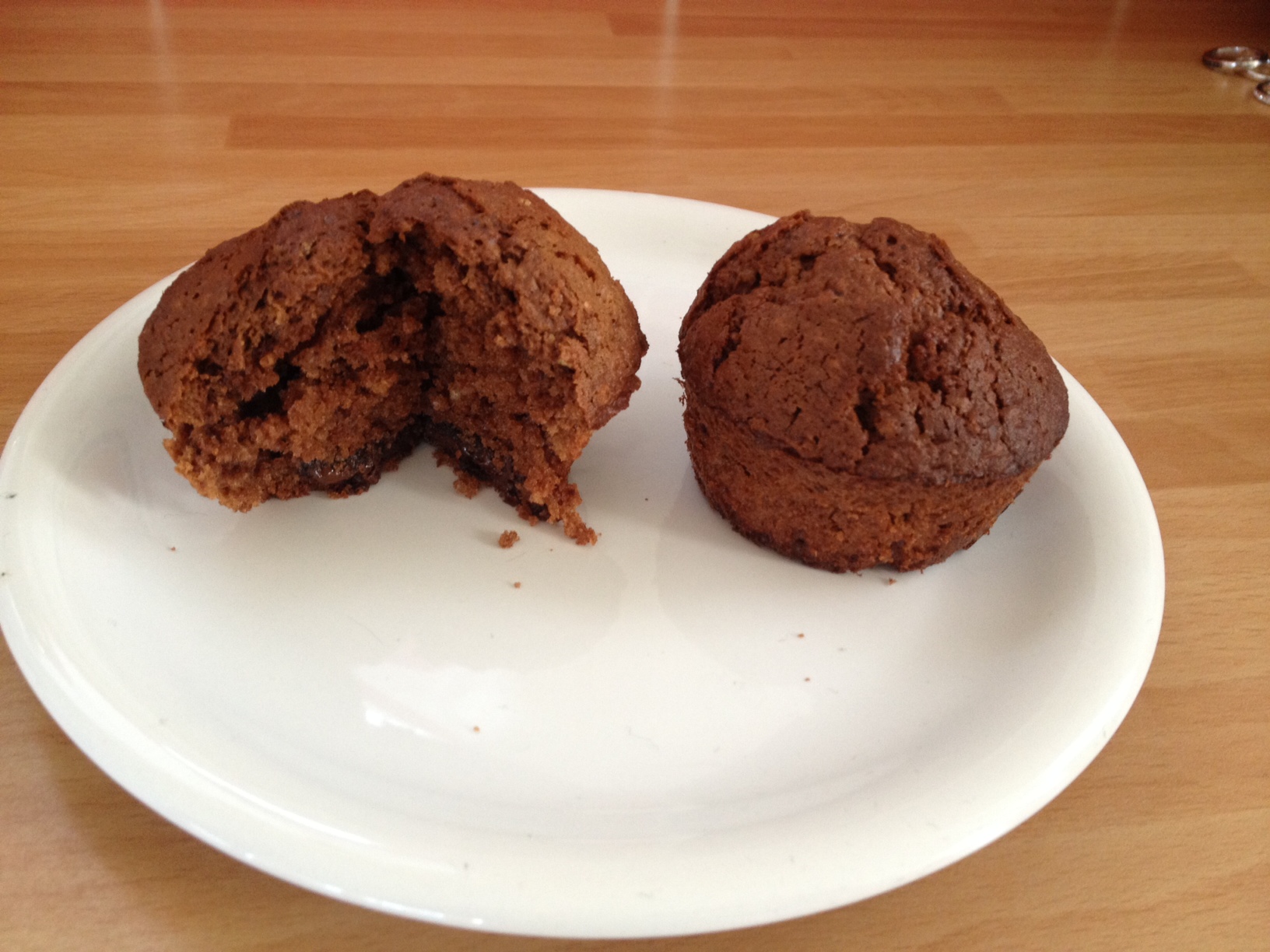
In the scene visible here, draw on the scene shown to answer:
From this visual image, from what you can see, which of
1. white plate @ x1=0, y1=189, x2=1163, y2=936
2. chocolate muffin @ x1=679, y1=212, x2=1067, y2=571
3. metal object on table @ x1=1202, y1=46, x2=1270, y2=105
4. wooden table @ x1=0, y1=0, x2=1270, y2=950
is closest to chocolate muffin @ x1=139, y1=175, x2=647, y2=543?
white plate @ x1=0, y1=189, x2=1163, y2=936

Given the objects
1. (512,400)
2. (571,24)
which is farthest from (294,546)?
(571,24)

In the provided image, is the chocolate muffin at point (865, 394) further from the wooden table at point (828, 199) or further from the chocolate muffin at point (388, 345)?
the wooden table at point (828, 199)

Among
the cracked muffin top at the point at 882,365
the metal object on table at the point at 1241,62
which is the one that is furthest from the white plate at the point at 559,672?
the metal object on table at the point at 1241,62

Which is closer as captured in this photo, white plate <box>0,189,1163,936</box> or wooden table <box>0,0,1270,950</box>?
white plate <box>0,189,1163,936</box>

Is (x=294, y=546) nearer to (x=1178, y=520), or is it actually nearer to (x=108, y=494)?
(x=108, y=494)

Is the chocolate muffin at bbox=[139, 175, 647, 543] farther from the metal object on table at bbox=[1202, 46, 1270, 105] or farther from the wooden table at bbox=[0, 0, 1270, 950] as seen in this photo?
the metal object on table at bbox=[1202, 46, 1270, 105]

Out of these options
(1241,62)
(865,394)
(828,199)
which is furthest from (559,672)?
(1241,62)
